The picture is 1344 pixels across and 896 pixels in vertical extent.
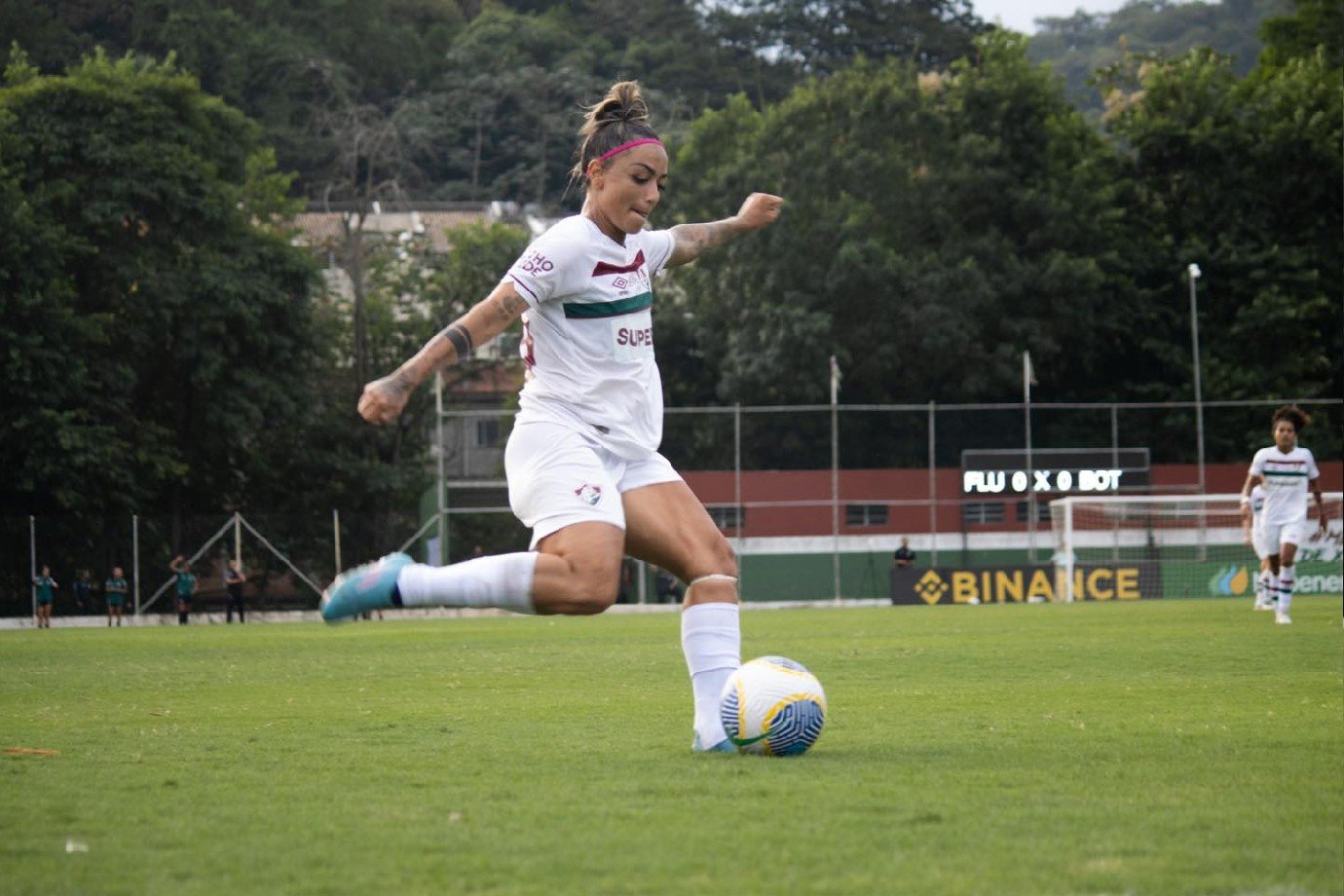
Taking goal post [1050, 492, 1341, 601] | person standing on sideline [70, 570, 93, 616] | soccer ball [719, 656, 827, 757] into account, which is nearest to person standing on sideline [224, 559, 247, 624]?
person standing on sideline [70, 570, 93, 616]

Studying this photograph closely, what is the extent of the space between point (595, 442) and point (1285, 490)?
1603 centimetres

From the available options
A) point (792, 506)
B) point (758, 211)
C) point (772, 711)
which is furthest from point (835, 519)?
point (772, 711)

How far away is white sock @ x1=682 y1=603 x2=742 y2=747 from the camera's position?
775 centimetres

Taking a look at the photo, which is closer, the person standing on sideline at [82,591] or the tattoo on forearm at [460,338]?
the tattoo on forearm at [460,338]

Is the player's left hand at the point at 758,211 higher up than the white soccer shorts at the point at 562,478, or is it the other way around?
the player's left hand at the point at 758,211

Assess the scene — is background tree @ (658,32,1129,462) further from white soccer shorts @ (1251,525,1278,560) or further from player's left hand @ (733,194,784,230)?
player's left hand @ (733,194,784,230)

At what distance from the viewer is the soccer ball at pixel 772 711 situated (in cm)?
732

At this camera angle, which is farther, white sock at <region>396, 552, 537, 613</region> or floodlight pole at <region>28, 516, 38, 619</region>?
floodlight pole at <region>28, 516, 38, 619</region>

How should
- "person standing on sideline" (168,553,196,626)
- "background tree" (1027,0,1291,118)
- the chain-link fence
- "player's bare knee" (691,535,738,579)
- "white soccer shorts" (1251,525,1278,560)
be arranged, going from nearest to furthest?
"player's bare knee" (691,535,738,579) < "white soccer shorts" (1251,525,1278,560) < "person standing on sideline" (168,553,196,626) < the chain-link fence < "background tree" (1027,0,1291,118)

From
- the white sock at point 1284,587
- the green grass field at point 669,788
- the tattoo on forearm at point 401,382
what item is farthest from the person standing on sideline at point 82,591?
the tattoo on forearm at point 401,382

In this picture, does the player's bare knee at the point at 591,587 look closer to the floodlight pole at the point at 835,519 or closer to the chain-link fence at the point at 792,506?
the chain-link fence at the point at 792,506

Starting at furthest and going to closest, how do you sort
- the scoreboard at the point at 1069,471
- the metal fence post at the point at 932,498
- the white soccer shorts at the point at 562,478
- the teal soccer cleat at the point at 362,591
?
the metal fence post at the point at 932,498 < the scoreboard at the point at 1069,471 < the white soccer shorts at the point at 562,478 < the teal soccer cleat at the point at 362,591

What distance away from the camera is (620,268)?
25.3ft

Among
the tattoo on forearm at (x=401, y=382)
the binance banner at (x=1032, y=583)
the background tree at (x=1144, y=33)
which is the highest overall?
the background tree at (x=1144, y=33)
